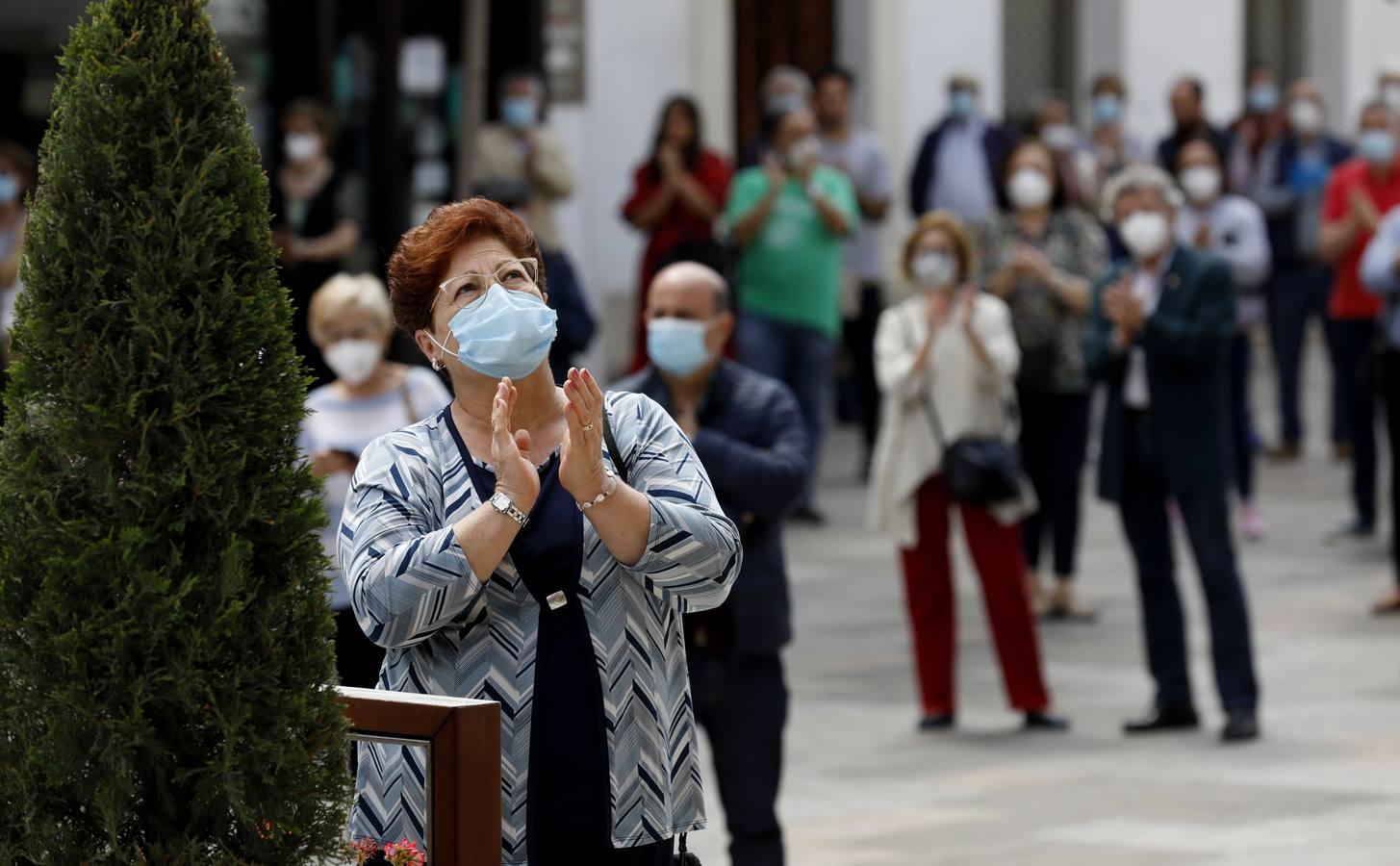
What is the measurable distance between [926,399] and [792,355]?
4.43 meters

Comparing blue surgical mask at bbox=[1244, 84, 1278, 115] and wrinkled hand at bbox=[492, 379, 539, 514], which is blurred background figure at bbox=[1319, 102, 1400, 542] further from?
wrinkled hand at bbox=[492, 379, 539, 514]

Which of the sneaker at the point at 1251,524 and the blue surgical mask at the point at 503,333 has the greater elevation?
the blue surgical mask at the point at 503,333

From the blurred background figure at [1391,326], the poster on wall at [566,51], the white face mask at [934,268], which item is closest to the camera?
the white face mask at [934,268]

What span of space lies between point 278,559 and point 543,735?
63 cm

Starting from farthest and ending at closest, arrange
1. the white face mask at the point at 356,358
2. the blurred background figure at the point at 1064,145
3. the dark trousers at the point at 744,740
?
the blurred background figure at the point at 1064,145
the white face mask at the point at 356,358
the dark trousers at the point at 744,740

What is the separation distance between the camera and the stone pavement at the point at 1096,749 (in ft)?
24.8

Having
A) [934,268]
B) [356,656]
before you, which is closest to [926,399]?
[934,268]

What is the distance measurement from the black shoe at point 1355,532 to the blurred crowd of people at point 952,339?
0.10m

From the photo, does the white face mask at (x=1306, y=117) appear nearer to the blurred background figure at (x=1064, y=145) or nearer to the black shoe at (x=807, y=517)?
the blurred background figure at (x=1064, y=145)

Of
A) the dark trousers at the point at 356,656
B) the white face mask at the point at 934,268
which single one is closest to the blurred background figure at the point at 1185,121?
the white face mask at the point at 934,268

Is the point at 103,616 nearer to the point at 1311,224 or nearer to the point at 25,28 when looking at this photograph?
the point at 25,28

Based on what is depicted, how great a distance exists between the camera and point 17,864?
374cm

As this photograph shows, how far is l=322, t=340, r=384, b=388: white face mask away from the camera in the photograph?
25.4ft

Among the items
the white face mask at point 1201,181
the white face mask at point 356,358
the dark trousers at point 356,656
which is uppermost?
the white face mask at point 1201,181
